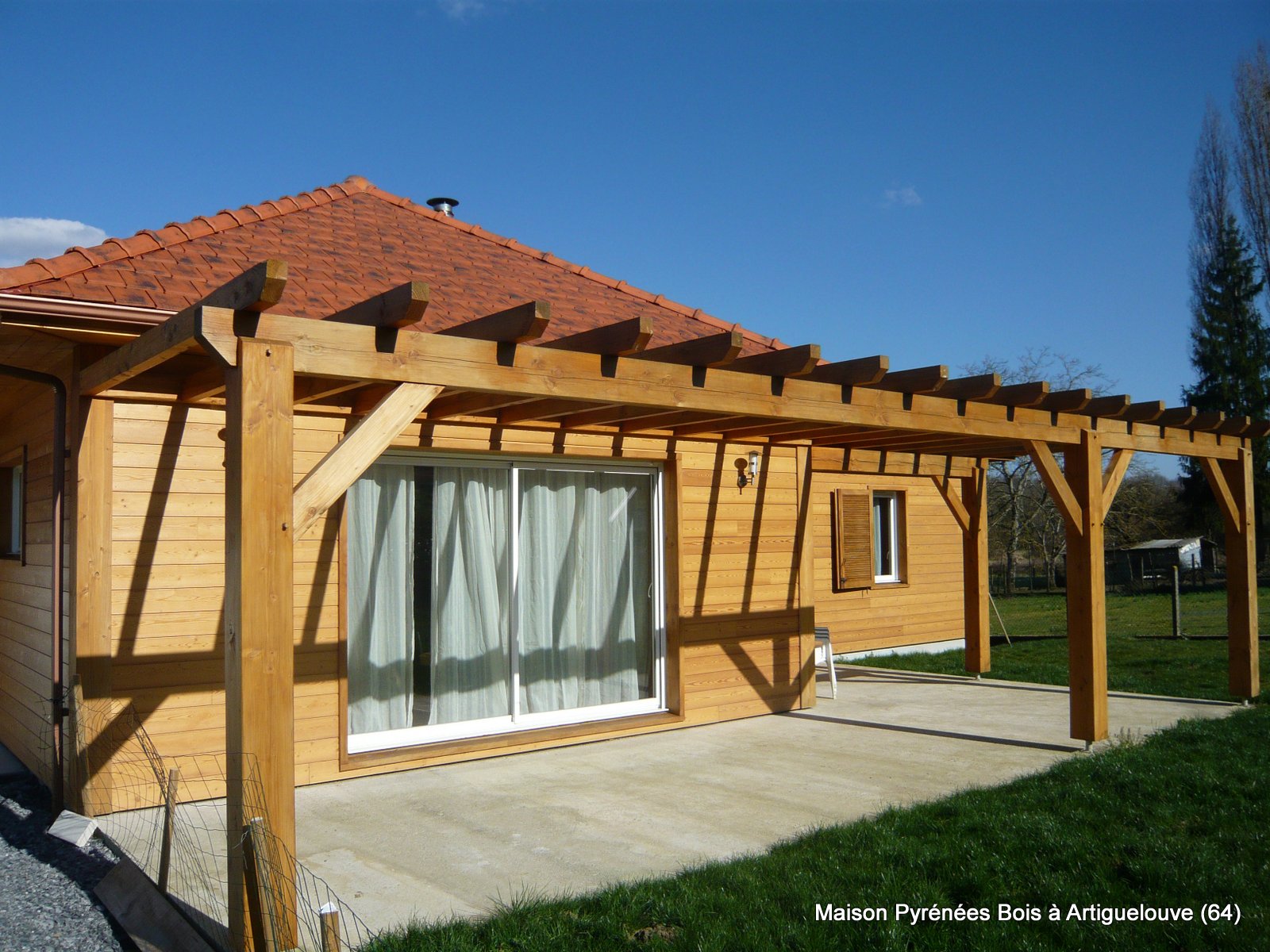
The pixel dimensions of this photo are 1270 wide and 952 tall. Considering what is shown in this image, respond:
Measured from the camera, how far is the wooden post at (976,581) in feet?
36.6

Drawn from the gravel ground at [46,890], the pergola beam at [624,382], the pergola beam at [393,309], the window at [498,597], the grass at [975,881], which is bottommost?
the gravel ground at [46,890]

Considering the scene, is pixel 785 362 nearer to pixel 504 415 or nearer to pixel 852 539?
pixel 504 415

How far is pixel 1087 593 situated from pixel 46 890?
22.0 feet

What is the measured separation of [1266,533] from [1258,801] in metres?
27.7

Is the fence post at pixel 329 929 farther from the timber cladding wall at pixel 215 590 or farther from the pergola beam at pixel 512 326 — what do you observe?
the timber cladding wall at pixel 215 590

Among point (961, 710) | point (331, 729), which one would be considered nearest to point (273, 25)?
point (331, 729)

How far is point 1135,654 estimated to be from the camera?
12.1m

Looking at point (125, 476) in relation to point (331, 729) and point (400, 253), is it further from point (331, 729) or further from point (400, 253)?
point (400, 253)

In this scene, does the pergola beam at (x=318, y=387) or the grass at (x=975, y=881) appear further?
the pergola beam at (x=318, y=387)

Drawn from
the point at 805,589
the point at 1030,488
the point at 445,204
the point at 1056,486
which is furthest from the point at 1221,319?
the point at 445,204

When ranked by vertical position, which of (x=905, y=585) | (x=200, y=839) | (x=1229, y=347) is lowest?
(x=200, y=839)

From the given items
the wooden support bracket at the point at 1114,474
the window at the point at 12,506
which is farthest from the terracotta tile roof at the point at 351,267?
the wooden support bracket at the point at 1114,474

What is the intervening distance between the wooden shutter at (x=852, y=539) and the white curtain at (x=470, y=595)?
643 centimetres

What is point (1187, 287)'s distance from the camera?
32.6 metres
